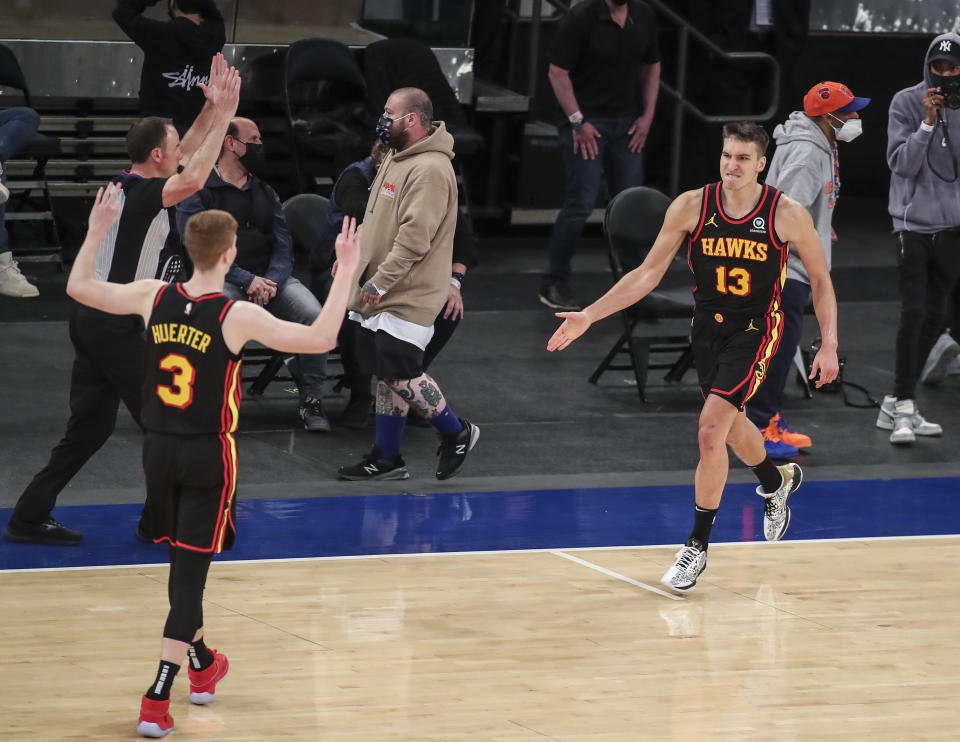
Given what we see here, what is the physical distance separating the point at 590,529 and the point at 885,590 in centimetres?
137

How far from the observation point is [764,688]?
5223 millimetres

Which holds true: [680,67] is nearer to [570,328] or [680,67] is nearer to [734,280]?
[734,280]

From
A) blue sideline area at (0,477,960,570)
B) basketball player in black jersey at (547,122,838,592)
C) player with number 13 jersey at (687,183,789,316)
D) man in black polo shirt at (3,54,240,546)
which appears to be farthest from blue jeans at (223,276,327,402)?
player with number 13 jersey at (687,183,789,316)

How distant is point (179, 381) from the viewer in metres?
4.75

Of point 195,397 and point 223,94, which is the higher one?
point 223,94

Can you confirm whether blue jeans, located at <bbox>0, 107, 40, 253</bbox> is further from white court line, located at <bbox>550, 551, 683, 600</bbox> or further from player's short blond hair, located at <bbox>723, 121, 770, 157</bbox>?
player's short blond hair, located at <bbox>723, 121, 770, 157</bbox>

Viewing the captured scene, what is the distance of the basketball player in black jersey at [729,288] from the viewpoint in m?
6.20

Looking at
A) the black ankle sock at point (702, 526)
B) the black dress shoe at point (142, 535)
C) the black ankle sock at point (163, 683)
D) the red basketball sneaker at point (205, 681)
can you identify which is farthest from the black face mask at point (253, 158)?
the black ankle sock at point (163, 683)

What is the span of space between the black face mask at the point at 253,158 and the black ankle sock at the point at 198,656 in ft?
12.6

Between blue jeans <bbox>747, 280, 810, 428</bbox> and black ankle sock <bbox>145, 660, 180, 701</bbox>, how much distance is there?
13.5 feet

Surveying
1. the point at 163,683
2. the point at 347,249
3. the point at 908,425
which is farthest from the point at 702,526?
the point at 908,425

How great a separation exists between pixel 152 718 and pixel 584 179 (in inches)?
267

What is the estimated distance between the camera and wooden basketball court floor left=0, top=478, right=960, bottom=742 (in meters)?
4.90

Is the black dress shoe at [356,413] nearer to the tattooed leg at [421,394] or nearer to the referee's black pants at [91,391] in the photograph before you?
the tattooed leg at [421,394]
